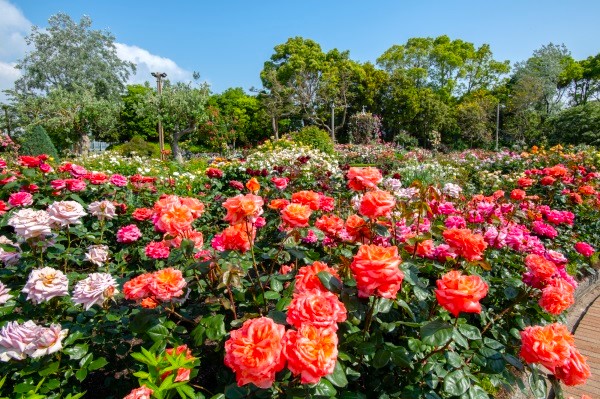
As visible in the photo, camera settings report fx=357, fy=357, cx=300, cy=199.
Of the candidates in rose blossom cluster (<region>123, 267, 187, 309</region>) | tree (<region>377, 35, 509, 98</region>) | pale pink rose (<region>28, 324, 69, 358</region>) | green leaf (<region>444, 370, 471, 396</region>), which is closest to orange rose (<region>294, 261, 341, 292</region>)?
rose blossom cluster (<region>123, 267, 187, 309</region>)

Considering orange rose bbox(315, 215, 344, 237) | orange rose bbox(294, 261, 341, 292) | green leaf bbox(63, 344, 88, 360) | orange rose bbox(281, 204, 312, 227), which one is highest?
orange rose bbox(281, 204, 312, 227)

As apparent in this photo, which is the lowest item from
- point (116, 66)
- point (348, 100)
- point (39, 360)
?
point (39, 360)

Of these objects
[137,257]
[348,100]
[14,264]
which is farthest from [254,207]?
[348,100]

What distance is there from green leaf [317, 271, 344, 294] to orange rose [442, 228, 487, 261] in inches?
20.9

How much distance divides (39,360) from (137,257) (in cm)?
137

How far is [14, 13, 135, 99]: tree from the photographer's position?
974 inches

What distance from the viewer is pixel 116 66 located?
27.3m

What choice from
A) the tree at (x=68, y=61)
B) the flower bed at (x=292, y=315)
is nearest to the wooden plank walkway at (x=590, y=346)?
the flower bed at (x=292, y=315)

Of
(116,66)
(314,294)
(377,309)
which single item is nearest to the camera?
(314,294)

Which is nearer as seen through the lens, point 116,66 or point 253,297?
point 253,297

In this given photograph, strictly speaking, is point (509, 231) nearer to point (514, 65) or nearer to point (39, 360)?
point (39, 360)

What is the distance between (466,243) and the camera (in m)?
1.36

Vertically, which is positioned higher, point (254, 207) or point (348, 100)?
point (348, 100)

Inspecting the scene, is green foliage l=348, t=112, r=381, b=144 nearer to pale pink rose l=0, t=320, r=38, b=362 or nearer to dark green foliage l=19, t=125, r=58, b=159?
dark green foliage l=19, t=125, r=58, b=159
